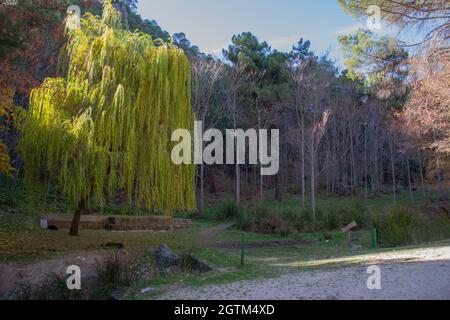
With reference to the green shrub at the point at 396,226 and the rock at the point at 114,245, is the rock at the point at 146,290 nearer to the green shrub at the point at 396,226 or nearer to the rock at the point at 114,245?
the rock at the point at 114,245

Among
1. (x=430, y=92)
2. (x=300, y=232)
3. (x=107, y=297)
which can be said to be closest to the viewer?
(x=107, y=297)

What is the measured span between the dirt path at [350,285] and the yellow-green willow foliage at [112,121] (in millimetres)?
3727

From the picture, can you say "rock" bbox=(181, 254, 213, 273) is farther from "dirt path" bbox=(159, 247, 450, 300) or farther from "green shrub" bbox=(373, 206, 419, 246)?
"green shrub" bbox=(373, 206, 419, 246)

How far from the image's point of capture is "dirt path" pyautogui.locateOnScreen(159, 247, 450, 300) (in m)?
5.40

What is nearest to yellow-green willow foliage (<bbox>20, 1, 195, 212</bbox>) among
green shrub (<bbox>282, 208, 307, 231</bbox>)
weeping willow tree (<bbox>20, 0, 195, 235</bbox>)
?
weeping willow tree (<bbox>20, 0, 195, 235</bbox>)

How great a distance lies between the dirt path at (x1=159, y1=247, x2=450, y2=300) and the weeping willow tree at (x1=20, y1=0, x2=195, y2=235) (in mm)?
3719

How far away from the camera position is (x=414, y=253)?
28.3 ft

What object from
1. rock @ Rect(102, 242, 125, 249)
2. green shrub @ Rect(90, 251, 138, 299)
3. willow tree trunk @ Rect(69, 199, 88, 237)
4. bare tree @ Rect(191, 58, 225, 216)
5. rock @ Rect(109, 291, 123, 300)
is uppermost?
bare tree @ Rect(191, 58, 225, 216)

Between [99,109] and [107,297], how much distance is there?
4.52 m

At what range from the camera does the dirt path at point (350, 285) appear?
540 cm

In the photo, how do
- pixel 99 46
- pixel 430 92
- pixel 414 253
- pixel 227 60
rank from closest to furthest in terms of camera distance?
pixel 414 253
pixel 99 46
pixel 430 92
pixel 227 60

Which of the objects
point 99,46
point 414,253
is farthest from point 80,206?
point 414,253

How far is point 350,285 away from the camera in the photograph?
19.6ft
